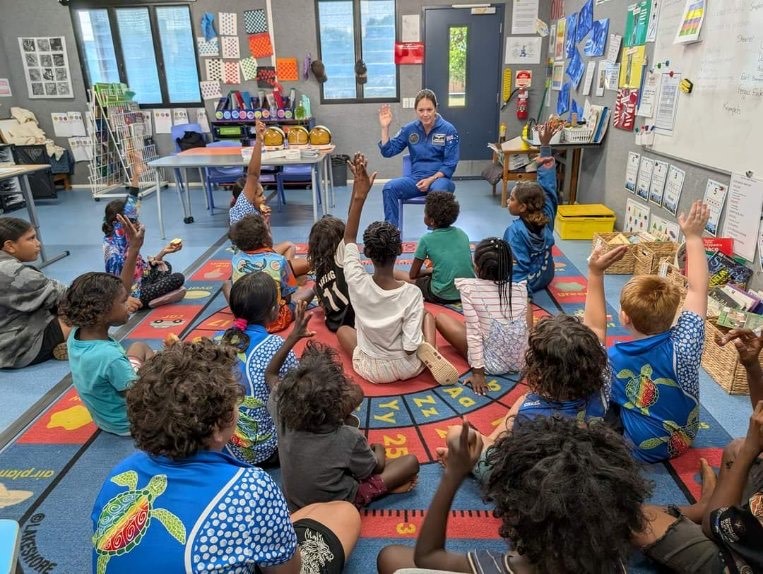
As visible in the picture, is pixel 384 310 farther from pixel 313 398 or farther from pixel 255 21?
pixel 255 21

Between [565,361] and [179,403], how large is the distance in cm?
106

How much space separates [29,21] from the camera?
677cm

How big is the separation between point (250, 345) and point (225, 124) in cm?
556

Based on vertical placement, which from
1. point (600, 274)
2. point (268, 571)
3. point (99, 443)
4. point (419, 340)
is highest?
point (600, 274)

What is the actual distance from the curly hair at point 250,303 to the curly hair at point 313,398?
0.34 m

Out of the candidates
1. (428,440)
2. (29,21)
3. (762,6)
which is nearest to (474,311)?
(428,440)

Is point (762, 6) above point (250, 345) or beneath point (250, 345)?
above

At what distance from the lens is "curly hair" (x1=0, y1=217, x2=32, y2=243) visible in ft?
9.00

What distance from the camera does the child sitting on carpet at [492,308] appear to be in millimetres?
2346

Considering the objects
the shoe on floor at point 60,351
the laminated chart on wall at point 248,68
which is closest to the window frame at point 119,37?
the laminated chart on wall at point 248,68

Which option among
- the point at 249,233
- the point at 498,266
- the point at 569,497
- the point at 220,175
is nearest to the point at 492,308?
the point at 498,266

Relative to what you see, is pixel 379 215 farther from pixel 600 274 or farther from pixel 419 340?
pixel 600 274

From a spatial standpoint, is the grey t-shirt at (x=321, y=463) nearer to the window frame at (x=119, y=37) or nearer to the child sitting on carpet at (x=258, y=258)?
the child sitting on carpet at (x=258, y=258)

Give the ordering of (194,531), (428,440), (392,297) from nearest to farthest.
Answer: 1. (194,531)
2. (428,440)
3. (392,297)
